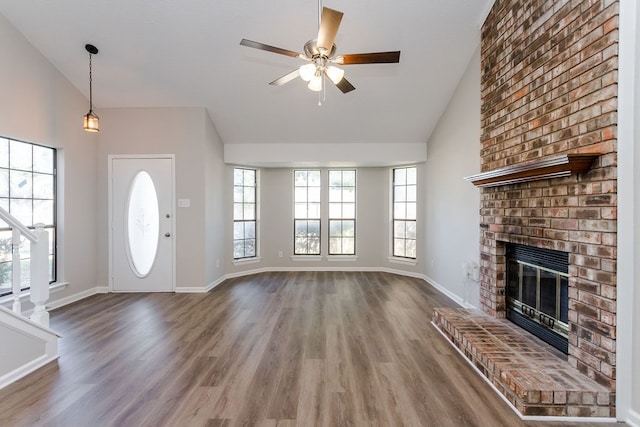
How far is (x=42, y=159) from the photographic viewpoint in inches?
161

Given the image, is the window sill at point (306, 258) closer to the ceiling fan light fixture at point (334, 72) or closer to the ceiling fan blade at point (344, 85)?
the ceiling fan blade at point (344, 85)

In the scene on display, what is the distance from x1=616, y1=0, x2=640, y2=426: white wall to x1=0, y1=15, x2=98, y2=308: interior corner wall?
562 centimetres

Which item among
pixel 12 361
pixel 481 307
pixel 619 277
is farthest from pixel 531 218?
pixel 12 361

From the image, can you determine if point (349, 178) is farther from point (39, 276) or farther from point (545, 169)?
point (39, 276)

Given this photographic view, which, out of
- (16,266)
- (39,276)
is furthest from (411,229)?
(16,266)

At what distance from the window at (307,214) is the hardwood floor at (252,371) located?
7.87 feet

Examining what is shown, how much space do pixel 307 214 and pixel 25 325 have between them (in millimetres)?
4683

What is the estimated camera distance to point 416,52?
385 centimetres

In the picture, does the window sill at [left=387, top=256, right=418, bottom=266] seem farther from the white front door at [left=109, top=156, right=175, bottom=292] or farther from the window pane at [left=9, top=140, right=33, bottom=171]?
the window pane at [left=9, top=140, right=33, bottom=171]

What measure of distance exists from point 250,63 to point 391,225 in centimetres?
395

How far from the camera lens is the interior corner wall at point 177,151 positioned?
191 inches

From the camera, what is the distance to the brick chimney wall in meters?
2.00

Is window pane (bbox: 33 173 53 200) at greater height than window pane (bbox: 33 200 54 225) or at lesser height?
greater

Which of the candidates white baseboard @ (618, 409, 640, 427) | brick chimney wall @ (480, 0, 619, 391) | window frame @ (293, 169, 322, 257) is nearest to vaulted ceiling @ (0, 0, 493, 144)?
brick chimney wall @ (480, 0, 619, 391)
